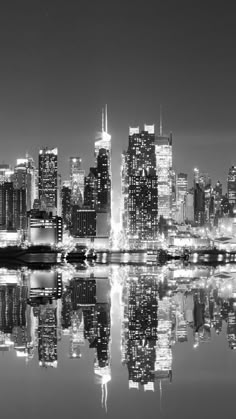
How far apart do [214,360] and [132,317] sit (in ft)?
20.7

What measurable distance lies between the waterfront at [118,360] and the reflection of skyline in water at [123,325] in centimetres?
2

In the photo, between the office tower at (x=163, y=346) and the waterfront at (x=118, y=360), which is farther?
the office tower at (x=163, y=346)

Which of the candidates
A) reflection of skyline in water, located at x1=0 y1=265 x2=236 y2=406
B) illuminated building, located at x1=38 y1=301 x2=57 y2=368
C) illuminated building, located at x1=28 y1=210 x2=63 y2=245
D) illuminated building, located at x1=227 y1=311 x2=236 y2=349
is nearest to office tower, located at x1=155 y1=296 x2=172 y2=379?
reflection of skyline in water, located at x1=0 y1=265 x2=236 y2=406

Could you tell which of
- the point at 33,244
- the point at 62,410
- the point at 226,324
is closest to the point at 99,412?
the point at 62,410

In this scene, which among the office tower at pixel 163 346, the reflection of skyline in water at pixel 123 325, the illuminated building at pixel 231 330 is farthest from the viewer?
the illuminated building at pixel 231 330

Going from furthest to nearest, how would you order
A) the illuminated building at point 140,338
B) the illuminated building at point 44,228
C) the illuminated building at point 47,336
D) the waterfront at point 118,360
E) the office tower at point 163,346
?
the illuminated building at point 44,228 → the illuminated building at point 47,336 → the office tower at point 163,346 → the illuminated building at point 140,338 → the waterfront at point 118,360

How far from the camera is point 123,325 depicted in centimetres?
1667

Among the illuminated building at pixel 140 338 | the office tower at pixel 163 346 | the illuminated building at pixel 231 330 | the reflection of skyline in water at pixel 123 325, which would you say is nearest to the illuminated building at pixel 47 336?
the reflection of skyline in water at pixel 123 325

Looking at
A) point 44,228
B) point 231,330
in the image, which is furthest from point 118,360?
point 44,228

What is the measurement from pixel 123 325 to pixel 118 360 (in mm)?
4668

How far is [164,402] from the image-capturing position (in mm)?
9422

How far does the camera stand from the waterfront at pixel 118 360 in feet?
30.6

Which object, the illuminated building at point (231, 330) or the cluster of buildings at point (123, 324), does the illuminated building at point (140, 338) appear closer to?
the cluster of buildings at point (123, 324)

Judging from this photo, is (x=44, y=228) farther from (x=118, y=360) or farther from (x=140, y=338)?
(x=118, y=360)
